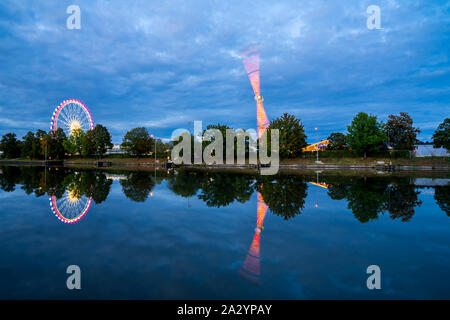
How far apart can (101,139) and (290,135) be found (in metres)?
67.6

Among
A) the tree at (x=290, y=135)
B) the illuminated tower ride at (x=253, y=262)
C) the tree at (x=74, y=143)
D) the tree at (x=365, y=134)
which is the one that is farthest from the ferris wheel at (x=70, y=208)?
the tree at (x=74, y=143)

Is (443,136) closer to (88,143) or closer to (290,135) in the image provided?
(290,135)

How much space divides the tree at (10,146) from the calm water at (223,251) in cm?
13405

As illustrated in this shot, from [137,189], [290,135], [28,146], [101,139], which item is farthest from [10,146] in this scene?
[137,189]

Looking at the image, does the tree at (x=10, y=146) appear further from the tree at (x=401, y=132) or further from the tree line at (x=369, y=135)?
the tree at (x=401, y=132)

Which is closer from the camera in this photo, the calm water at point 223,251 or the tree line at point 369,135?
the calm water at point 223,251

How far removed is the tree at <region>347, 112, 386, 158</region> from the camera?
202 feet

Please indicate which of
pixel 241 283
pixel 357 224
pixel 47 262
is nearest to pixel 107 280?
pixel 47 262

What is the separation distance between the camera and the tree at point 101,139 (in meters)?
94.9

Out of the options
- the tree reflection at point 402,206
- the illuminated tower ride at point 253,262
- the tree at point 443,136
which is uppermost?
the tree at point 443,136

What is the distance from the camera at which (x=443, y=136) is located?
61.8 m

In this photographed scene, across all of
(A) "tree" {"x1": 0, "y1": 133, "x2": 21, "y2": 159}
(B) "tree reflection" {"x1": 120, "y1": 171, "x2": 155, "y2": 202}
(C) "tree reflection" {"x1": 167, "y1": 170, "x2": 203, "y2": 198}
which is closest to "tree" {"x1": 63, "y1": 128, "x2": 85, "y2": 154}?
(A) "tree" {"x1": 0, "y1": 133, "x2": 21, "y2": 159}

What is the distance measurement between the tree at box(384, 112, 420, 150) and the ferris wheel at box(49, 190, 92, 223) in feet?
243
